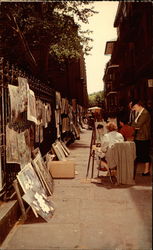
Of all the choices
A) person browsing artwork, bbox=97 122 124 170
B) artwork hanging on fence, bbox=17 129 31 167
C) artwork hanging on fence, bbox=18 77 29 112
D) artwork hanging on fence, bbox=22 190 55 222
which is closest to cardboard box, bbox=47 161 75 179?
person browsing artwork, bbox=97 122 124 170

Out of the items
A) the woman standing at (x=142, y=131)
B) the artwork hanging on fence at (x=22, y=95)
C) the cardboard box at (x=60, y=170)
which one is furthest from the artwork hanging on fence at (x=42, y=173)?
the woman standing at (x=142, y=131)

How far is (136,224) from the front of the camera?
15.9 ft

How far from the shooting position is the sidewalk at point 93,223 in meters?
4.17

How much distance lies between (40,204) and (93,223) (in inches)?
37.1

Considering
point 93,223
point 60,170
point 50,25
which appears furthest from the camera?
point 50,25

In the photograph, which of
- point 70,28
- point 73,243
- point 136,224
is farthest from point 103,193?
point 70,28

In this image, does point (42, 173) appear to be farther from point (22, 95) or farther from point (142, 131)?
point (142, 131)

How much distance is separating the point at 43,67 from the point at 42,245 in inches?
659

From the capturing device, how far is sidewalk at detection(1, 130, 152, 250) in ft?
13.7

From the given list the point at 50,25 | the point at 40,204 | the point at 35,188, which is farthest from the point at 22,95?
the point at 50,25

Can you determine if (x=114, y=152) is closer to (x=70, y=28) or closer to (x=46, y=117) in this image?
(x=46, y=117)

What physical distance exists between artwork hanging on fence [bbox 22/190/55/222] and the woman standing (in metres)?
3.33

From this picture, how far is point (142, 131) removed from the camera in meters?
8.20

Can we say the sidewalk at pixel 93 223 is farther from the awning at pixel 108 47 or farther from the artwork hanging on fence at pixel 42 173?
the awning at pixel 108 47
